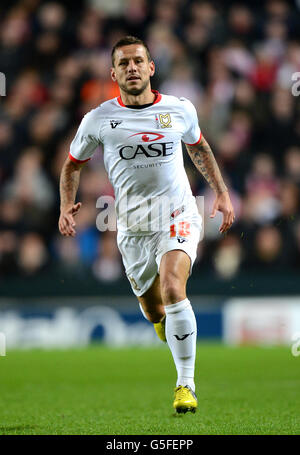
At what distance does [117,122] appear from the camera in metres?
5.82

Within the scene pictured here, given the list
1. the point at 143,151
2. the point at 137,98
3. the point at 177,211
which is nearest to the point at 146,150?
the point at 143,151

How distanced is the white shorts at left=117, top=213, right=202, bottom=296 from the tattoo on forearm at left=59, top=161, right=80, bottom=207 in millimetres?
494

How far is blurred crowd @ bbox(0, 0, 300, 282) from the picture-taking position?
38.6ft

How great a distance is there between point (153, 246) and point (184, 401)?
1.17 metres

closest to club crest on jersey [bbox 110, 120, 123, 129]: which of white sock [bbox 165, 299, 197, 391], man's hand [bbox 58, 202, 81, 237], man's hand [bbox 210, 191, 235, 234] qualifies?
man's hand [bbox 58, 202, 81, 237]

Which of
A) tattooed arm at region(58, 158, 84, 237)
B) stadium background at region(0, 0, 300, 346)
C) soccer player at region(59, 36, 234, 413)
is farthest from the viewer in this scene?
stadium background at region(0, 0, 300, 346)

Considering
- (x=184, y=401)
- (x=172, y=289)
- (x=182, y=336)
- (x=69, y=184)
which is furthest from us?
(x=69, y=184)

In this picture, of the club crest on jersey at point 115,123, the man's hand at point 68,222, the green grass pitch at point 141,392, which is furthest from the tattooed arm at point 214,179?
the green grass pitch at point 141,392

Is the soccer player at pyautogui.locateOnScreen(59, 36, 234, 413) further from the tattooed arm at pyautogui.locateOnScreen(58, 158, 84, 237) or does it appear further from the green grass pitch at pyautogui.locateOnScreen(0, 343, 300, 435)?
the green grass pitch at pyautogui.locateOnScreen(0, 343, 300, 435)

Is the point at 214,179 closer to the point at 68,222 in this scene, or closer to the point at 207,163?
the point at 207,163

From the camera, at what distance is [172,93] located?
12.7 metres
